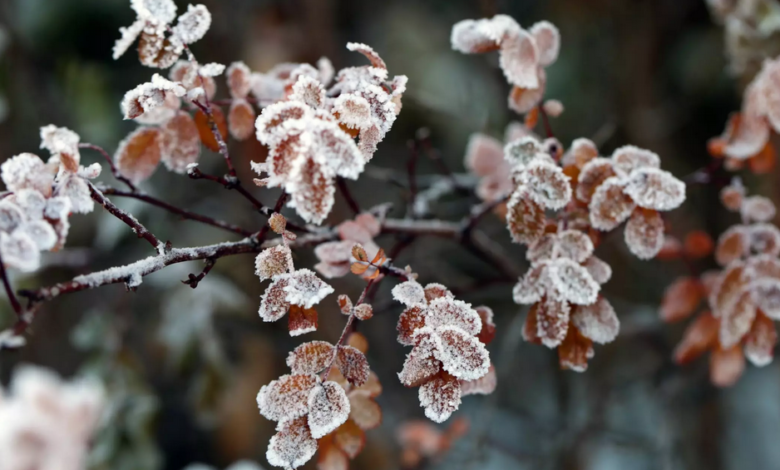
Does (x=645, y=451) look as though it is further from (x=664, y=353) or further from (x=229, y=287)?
(x=229, y=287)

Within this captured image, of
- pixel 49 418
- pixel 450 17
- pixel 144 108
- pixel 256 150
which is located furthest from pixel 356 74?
pixel 450 17

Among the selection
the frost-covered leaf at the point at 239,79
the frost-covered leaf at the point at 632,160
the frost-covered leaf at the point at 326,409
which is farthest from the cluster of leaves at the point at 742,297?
the frost-covered leaf at the point at 239,79

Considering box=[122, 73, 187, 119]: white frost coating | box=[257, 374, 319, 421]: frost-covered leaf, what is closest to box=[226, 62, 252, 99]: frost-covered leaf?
box=[122, 73, 187, 119]: white frost coating

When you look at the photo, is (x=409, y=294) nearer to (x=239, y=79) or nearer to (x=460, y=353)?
(x=460, y=353)

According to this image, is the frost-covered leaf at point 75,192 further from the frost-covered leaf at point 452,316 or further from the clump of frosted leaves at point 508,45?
the clump of frosted leaves at point 508,45

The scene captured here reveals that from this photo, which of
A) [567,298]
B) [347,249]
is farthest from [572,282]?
[347,249]

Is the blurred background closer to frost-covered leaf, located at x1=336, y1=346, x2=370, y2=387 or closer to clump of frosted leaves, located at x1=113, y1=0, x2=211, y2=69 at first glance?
frost-covered leaf, located at x1=336, y1=346, x2=370, y2=387
